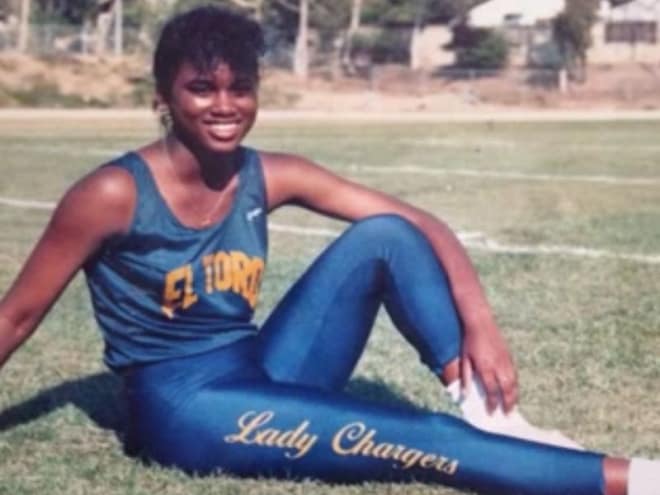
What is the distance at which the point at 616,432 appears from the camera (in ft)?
14.8

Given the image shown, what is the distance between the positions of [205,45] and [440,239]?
0.86 m

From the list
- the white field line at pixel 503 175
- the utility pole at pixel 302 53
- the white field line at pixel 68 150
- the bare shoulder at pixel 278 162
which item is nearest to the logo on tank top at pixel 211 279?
the bare shoulder at pixel 278 162

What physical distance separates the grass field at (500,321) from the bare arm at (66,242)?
17.6 inches

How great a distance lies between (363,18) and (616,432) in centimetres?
6927

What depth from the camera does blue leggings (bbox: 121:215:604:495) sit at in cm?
359

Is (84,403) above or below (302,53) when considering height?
above

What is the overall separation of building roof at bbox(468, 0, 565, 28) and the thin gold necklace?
70.8 m

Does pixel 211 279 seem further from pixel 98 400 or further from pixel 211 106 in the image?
pixel 98 400

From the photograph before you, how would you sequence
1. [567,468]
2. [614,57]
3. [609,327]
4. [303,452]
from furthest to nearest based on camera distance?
[614,57]
[609,327]
[303,452]
[567,468]

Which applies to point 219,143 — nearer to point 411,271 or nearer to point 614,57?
point 411,271

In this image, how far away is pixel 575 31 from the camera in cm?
6222

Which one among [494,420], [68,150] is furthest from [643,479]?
[68,150]

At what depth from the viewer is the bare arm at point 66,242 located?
3.68m

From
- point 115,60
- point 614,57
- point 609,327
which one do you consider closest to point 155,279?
point 609,327
